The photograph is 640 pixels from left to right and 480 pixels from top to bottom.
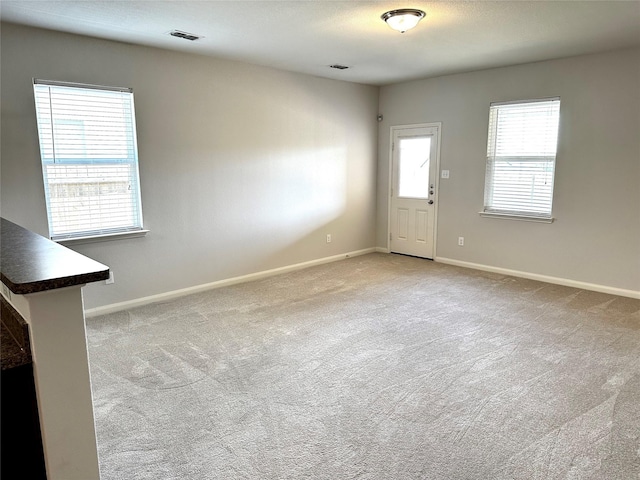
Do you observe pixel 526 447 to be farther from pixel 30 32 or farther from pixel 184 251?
pixel 30 32

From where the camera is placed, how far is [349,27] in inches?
145

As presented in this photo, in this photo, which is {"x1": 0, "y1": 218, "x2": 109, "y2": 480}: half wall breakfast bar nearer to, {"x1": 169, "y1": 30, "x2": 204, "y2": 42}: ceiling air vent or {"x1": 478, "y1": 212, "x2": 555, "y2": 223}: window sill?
{"x1": 169, "y1": 30, "x2": 204, "y2": 42}: ceiling air vent

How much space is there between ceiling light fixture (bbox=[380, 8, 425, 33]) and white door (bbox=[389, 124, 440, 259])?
2805mm

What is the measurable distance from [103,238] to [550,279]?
4.96 m

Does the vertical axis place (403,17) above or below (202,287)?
above

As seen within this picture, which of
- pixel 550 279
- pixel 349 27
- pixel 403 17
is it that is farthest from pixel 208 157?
pixel 550 279

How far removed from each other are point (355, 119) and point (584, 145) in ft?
9.88

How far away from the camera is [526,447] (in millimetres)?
2215

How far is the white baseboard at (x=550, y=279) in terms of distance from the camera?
4668 millimetres

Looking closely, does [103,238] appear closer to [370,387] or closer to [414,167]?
[370,387]

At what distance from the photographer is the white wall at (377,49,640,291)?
4.52m

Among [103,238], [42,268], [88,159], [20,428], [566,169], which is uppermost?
[88,159]

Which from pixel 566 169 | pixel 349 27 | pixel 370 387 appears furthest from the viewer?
pixel 566 169

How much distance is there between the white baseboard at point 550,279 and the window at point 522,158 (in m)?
0.71
